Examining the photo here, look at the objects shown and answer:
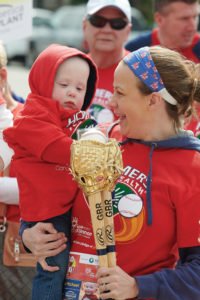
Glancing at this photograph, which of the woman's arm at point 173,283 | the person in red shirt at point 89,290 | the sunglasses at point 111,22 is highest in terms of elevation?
the sunglasses at point 111,22

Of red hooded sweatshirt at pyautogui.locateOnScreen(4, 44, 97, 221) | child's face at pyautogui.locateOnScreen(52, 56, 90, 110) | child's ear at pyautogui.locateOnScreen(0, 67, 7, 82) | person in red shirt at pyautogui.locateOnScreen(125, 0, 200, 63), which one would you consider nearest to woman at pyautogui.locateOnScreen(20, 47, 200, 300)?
red hooded sweatshirt at pyautogui.locateOnScreen(4, 44, 97, 221)

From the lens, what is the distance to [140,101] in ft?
8.48

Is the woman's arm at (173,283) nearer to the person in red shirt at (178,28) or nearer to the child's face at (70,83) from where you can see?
the child's face at (70,83)

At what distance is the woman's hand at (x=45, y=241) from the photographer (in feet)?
8.89

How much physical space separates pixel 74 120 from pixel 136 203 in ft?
1.66

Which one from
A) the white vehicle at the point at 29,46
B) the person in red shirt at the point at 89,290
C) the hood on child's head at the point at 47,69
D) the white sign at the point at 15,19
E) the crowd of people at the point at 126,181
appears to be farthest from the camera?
the white vehicle at the point at 29,46

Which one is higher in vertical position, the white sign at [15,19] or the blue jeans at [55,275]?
the white sign at [15,19]

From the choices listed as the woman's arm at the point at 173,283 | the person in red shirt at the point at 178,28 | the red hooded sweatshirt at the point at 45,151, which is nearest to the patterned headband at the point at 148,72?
the red hooded sweatshirt at the point at 45,151

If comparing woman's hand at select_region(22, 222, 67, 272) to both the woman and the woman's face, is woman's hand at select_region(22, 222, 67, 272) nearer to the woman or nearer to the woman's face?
the woman

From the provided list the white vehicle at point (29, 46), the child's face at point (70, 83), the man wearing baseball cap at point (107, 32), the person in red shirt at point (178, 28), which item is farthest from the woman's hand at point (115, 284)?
the white vehicle at point (29, 46)

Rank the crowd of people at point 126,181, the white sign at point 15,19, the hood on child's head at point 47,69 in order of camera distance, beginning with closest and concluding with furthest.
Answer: the crowd of people at point 126,181 → the hood on child's head at point 47,69 → the white sign at point 15,19

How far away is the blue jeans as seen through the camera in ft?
8.92

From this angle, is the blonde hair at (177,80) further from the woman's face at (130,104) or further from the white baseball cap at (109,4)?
the white baseball cap at (109,4)

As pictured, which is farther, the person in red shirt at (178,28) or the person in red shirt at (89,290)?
the person in red shirt at (178,28)
